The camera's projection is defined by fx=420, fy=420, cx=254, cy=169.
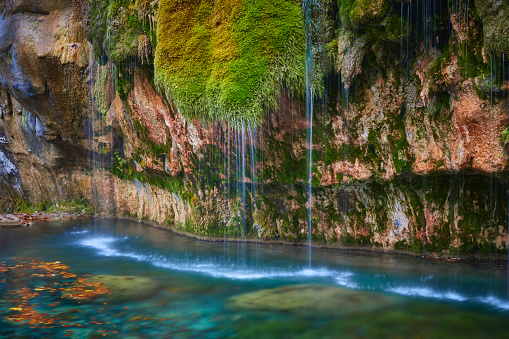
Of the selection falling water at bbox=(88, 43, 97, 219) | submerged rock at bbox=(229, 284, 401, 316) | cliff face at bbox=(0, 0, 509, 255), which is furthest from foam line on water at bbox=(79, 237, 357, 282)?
falling water at bbox=(88, 43, 97, 219)

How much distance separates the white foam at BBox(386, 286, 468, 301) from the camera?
8.03 m

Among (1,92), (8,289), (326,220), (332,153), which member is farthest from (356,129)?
(1,92)

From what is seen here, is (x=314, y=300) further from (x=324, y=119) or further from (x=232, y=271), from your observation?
(x=324, y=119)

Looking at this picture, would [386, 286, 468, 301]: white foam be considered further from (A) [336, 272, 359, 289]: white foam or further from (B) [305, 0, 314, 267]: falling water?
(B) [305, 0, 314, 267]: falling water

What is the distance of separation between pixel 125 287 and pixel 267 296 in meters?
3.15

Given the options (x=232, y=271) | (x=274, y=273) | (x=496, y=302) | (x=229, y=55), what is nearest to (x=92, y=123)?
(x=229, y=55)

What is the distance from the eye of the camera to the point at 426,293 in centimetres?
826

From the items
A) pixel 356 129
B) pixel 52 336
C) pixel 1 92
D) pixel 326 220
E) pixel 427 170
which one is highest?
pixel 1 92

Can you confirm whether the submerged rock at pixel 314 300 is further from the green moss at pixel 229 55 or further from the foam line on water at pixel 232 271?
the green moss at pixel 229 55

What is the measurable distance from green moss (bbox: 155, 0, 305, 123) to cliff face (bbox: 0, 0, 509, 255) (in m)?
0.05

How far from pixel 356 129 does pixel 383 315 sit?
5082mm

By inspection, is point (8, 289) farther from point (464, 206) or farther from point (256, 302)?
point (464, 206)

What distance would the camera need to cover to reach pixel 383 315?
23.7 ft

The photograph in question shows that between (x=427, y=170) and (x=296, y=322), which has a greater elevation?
(x=427, y=170)
